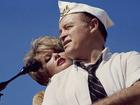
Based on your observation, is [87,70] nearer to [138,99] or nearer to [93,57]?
[93,57]

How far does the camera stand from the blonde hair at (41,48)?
5.00 meters

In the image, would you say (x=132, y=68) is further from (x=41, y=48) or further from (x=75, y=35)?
(x=41, y=48)

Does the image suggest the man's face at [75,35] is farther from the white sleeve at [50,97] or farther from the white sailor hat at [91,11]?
the white sleeve at [50,97]

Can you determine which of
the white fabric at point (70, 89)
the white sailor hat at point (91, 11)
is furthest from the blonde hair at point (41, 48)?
the white fabric at point (70, 89)

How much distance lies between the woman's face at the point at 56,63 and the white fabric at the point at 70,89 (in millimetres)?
892

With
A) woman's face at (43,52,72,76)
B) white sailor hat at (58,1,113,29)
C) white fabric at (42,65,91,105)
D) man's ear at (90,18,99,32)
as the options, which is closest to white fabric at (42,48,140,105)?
white fabric at (42,65,91,105)

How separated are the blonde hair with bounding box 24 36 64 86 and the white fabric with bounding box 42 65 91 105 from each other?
1115mm

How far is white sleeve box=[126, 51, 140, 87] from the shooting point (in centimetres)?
339

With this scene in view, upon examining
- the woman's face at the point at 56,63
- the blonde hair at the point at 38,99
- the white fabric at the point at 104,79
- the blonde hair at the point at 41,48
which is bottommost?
the blonde hair at the point at 38,99

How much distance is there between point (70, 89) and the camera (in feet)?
11.7

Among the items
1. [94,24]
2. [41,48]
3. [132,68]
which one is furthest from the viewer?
[41,48]

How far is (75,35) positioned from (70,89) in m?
0.56

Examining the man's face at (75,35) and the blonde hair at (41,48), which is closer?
the man's face at (75,35)

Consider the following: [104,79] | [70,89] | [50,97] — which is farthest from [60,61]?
[104,79]
